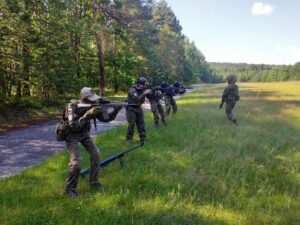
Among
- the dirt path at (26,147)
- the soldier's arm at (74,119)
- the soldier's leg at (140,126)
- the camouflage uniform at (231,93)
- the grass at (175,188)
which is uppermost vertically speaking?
the soldier's arm at (74,119)

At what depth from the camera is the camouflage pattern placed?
5301 mm

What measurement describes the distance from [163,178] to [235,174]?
1695mm

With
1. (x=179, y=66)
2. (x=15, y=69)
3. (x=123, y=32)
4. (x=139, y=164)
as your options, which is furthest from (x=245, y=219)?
(x=179, y=66)

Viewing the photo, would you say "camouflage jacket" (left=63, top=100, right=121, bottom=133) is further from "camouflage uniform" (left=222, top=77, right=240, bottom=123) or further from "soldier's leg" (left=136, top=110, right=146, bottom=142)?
"camouflage uniform" (left=222, top=77, right=240, bottom=123)

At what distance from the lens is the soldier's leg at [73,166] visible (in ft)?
18.2

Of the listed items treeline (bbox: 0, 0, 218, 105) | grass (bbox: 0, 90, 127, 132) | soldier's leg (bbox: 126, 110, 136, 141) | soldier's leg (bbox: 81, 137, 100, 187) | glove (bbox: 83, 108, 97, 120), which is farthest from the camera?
grass (bbox: 0, 90, 127, 132)

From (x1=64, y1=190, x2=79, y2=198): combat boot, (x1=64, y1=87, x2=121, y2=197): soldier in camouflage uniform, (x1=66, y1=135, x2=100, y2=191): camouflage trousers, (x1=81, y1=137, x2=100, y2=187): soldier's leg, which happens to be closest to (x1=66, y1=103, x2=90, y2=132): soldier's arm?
(x1=64, y1=87, x2=121, y2=197): soldier in camouflage uniform

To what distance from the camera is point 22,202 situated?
17.7 feet

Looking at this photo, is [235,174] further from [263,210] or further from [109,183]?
[109,183]

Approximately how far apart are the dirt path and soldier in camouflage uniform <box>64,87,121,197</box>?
7.25ft

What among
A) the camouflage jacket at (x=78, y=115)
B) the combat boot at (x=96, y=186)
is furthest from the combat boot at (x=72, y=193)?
the camouflage jacket at (x=78, y=115)

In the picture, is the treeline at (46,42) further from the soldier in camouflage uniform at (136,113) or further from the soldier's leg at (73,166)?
the soldier's leg at (73,166)

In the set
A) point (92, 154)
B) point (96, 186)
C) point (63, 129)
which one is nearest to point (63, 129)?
point (63, 129)

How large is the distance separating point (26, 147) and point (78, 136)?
15.9ft
